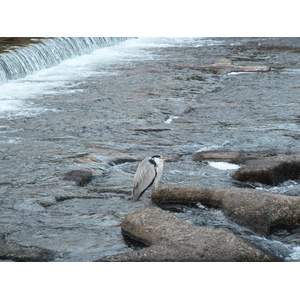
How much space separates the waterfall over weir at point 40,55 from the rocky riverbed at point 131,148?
1.32m

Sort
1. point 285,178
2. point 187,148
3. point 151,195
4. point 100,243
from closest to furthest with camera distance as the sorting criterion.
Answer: point 100,243 → point 151,195 → point 285,178 → point 187,148

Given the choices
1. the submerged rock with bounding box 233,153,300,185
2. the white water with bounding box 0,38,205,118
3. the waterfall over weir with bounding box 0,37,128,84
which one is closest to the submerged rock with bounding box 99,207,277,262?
the submerged rock with bounding box 233,153,300,185

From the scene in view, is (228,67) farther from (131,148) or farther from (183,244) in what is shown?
(183,244)

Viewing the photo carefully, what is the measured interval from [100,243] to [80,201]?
1.25m

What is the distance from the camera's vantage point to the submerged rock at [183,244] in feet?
18.2

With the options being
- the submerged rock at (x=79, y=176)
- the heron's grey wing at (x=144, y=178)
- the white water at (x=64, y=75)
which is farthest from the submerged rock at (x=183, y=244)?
the white water at (x=64, y=75)

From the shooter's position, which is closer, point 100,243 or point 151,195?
point 100,243

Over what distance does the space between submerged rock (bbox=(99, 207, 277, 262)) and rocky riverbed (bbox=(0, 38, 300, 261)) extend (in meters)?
0.03

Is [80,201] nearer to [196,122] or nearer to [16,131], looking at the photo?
[16,131]

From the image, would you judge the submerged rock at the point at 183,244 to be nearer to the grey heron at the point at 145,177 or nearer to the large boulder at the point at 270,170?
the grey heron at the point at 145,177

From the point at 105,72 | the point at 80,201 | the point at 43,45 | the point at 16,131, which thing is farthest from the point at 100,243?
the point at 43,45

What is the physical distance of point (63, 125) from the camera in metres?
11.4

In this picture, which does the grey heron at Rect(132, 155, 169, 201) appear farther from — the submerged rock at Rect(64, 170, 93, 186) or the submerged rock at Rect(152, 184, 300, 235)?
the submerged rock at Rect(64, 170, 93, 186)

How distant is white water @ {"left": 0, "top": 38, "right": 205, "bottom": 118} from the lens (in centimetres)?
1270
